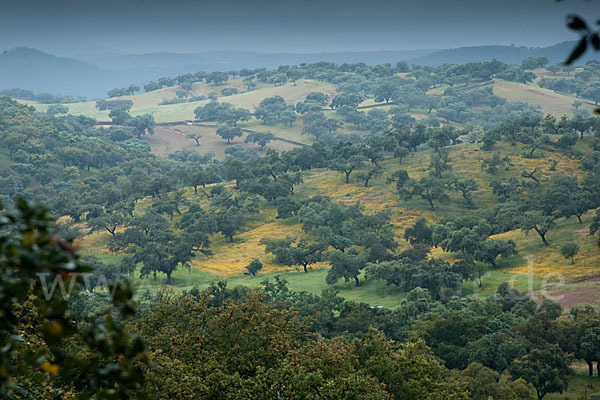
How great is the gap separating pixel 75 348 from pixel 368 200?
273ft

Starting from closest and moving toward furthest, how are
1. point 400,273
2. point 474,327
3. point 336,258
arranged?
point 474,327 < point 400,273 < point 336,258

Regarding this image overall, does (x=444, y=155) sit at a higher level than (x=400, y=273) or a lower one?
higher

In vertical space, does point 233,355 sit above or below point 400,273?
above

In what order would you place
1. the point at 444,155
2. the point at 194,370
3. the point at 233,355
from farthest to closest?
the point at 444,155, the point at 233,355, the point at 194,370

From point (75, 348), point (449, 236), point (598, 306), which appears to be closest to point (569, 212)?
point (449, 236)

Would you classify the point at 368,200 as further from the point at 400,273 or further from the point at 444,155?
the point at 400,273

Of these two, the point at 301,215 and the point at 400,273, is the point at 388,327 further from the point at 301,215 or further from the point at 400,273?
the point at 301,215

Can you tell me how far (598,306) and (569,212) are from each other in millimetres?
32513

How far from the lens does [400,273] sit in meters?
69.1

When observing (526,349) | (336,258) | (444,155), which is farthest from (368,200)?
(526,349)

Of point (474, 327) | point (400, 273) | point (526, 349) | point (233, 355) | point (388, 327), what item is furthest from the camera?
point (400, 273)

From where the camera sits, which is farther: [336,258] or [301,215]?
[301,215]

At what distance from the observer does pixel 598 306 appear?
53281 mm

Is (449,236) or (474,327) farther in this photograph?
(449,236)
